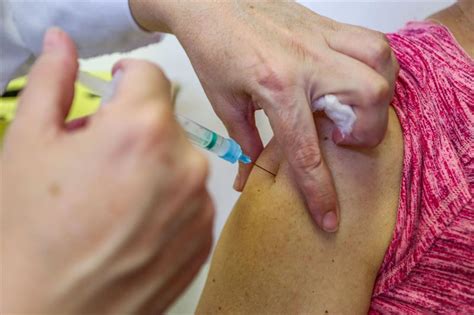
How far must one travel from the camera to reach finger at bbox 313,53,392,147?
2.18ft

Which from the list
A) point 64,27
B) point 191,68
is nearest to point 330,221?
point 64,27

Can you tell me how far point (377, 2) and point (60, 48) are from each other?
1133mm

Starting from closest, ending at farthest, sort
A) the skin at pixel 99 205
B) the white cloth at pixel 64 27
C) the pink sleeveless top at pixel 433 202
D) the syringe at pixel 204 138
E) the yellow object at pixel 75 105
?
the skin at pixel 99 205 < the syringe at pixel 204 138 < the pink sleeveless top at pixel 433 202 < the white cloth at pixel 64 27 < the yellow object at pixel 75 105

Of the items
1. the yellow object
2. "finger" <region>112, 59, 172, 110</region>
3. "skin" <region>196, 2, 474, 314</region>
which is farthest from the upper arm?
the yellow object

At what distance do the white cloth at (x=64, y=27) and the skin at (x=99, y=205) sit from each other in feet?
1.77

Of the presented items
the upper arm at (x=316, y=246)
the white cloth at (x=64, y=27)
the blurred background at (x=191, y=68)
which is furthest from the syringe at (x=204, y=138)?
the blurred background at (x=191, y=68)

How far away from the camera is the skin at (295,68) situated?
686mm

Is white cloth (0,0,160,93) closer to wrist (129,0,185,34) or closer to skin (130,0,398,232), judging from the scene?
wrist (129,0,185,34)

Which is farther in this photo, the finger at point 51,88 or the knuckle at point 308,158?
the knuckle at point 308,158

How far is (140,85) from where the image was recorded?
1.43 ft

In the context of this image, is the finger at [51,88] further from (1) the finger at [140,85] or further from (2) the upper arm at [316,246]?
(2) the upper arm at [316,246]

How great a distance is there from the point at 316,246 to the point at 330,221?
5 centimetres

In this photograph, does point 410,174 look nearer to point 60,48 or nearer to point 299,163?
point 299,163

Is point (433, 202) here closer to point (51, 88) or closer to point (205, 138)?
point (205, 138)
